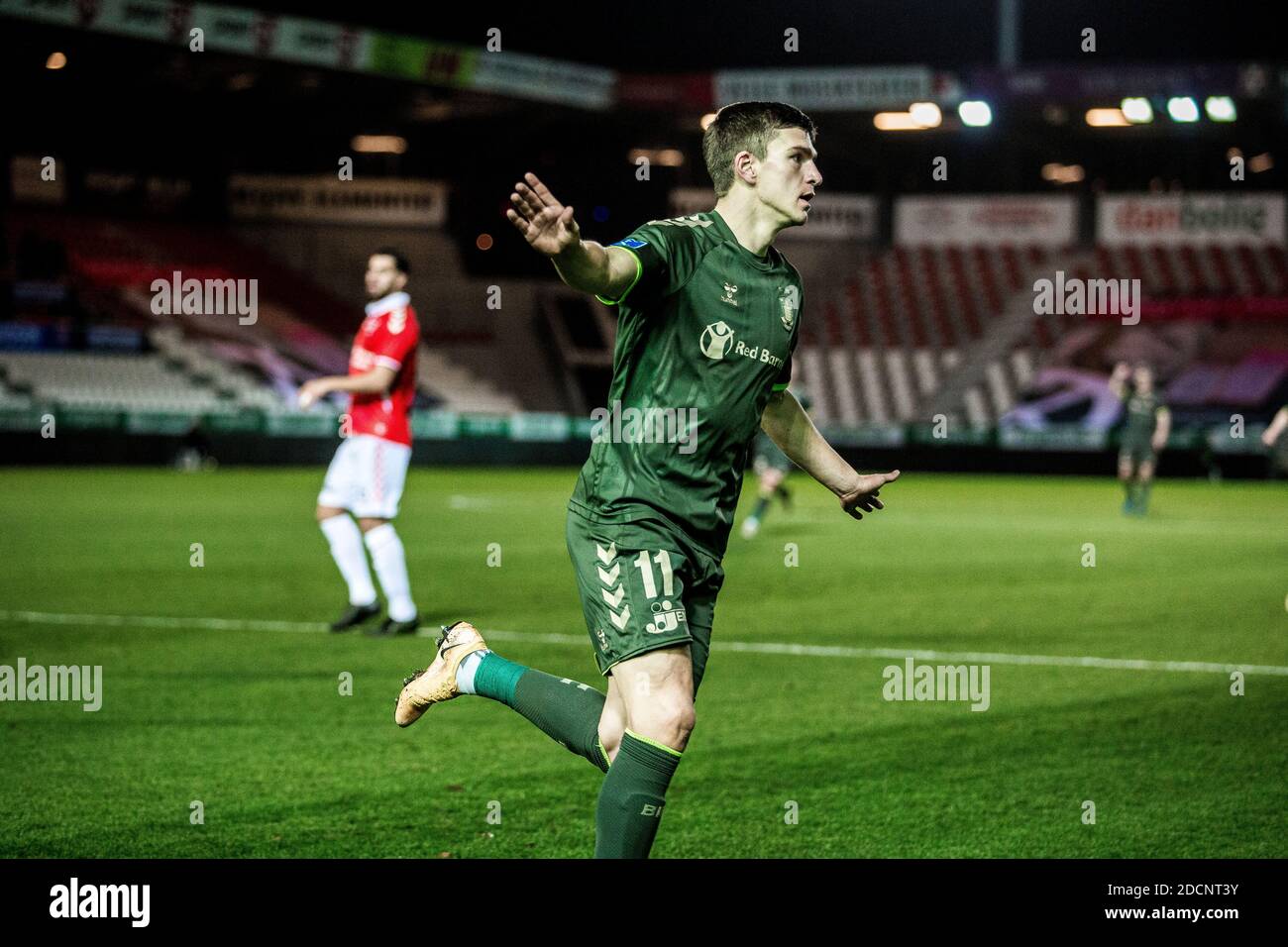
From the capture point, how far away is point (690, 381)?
4.25 metres

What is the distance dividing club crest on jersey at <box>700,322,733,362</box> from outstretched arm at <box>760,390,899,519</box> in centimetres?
55

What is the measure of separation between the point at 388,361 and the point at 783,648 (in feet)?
9.66

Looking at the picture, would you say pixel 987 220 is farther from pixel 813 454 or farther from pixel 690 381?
pixel 690 381

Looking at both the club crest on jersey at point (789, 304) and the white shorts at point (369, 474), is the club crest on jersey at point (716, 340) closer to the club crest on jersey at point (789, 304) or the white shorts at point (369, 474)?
the club crest on jersey at point (789, 304)

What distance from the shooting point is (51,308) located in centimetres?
3556

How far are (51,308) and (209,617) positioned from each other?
2742cm

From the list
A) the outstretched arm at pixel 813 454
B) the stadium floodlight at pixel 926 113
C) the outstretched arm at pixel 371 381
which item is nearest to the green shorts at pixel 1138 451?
the stadium floodlight at pixel 926 113

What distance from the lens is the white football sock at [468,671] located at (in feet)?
16.0

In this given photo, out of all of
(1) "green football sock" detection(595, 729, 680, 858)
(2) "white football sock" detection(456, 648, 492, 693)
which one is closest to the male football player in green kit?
(1) "green football sock" detection(595, 729, 680, 858)

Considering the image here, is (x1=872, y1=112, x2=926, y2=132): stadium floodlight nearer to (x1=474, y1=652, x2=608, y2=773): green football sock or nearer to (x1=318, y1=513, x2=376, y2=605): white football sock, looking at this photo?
(x1=318, y1=513, x2=376, y2=605): white football sock

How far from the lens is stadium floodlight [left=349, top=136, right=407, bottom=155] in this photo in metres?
44.7

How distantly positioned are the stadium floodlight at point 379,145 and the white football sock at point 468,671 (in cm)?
4132

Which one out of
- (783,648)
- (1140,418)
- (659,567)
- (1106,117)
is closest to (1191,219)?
(1106,117)
